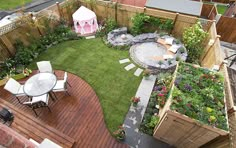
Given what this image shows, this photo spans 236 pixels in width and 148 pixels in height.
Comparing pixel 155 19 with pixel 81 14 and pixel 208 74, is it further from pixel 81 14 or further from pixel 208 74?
pixel 208 74

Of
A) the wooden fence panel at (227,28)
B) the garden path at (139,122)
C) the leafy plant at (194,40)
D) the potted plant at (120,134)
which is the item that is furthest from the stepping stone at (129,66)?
the wooden fence panel at (227,28)

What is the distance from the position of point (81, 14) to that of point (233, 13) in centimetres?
1407

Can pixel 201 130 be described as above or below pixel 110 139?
above

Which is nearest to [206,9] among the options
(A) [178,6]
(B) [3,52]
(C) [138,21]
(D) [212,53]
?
(A) [178,6]

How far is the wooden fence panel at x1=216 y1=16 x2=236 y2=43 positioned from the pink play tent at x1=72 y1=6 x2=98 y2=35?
9.33m

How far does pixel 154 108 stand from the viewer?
283 inches

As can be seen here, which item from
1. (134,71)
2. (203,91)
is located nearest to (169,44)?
(134,71)

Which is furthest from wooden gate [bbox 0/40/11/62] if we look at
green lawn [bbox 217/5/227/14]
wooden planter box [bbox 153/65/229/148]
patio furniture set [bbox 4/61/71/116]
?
green lawn [bbox 217/5/227/14]

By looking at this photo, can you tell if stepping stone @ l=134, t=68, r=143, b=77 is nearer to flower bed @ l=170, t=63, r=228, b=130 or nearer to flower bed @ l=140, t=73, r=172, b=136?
flower bed @ l=140, t=73, r=172, b=136

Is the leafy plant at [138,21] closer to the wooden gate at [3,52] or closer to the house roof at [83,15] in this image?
the house roof at [83,15]

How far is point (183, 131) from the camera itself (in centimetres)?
513

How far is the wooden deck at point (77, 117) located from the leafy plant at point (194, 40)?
6.47 meters

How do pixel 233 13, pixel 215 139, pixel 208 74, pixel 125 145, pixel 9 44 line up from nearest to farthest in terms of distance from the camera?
pixel 215 139
pixel 208 74
pixel 125 145
pixel 9 44
pixel 233 13

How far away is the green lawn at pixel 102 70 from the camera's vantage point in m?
7.55
